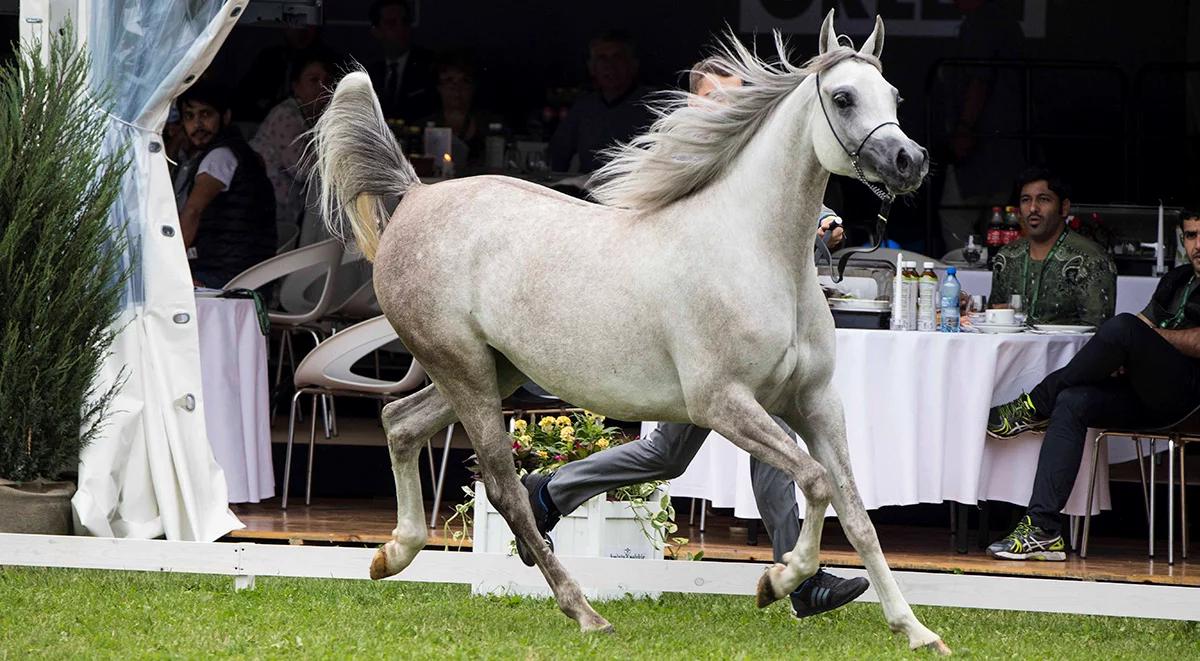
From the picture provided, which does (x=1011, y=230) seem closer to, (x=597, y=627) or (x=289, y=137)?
(x=597, y=627)

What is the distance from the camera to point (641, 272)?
4.51 m

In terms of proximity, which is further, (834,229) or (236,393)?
(236,393)

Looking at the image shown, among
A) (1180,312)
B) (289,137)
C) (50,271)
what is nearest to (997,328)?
(1180,312)

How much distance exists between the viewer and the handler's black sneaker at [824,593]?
15.9 feet

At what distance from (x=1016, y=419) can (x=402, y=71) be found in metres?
6.79

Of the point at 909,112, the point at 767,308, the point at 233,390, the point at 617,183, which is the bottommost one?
the point at 233,390

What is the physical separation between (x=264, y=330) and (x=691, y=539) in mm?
2084

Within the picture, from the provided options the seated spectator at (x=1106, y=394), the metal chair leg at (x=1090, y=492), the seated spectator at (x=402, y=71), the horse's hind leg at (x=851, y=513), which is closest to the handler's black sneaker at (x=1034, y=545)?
the seated spectator at (x=1106, y=394)

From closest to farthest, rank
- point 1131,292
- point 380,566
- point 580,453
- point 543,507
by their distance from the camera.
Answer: point 380,566, point 543,507, point 580,453, point 1131,292

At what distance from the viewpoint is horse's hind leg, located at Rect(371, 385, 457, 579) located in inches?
203

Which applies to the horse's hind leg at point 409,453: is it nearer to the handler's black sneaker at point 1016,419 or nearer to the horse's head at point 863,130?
the horse's head at point 863,130

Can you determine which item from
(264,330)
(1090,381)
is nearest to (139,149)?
(264,330)

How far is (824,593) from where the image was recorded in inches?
194

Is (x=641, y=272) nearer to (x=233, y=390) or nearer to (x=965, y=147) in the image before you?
(x=233, y=390)
